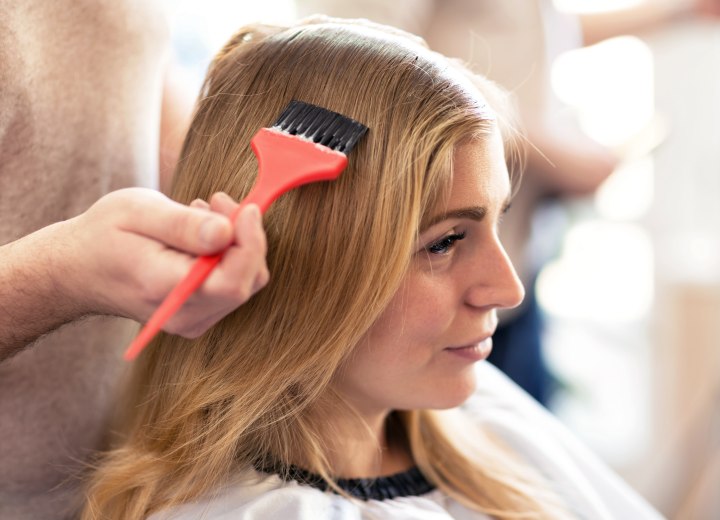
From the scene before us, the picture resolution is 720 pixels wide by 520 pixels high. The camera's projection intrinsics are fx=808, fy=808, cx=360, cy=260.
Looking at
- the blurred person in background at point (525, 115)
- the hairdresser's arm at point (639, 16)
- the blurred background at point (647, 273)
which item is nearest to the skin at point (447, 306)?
the blurred person in background at point (525, 115)

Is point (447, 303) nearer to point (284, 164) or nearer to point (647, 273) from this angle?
point (284, 164)

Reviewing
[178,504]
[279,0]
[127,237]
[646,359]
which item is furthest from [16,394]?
[646,359]

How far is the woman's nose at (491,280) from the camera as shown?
87 centimetres

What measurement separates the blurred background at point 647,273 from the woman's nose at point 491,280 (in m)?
1.42

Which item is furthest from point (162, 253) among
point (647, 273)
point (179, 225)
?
point (647, 273)

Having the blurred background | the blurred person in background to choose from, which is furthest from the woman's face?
the blurred background

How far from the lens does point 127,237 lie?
25.0 inches

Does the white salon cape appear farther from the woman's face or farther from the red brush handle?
the red brush handle

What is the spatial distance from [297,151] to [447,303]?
26cm

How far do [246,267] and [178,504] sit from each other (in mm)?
354

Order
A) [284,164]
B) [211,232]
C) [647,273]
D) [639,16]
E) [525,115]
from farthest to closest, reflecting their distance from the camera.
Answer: [647,273] → [639,16] → [525,115] → [284,164] → [211,232]

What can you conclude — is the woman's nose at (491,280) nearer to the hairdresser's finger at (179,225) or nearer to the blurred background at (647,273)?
the hairdresser's finger at (179,225)

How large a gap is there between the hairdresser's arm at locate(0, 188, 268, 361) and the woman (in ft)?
0.52

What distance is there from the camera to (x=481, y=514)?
101 cm
